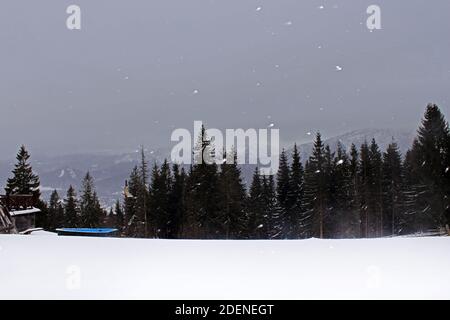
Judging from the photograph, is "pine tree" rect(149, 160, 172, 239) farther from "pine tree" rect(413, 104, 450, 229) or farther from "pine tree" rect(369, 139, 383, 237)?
"pine tree" rect(413, 104, 450, 229)

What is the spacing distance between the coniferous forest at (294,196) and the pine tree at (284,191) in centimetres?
10

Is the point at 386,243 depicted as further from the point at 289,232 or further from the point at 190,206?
the point at 289,232

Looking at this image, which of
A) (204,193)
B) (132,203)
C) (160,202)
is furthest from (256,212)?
(132,203)

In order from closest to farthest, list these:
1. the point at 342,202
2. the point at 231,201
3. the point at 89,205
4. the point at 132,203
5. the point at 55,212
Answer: the point at 231,201, the point at 342,202, the point at 132,203, the point at 89,205, the point at 55,212

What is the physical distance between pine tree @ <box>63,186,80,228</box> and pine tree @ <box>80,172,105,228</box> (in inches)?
42.7

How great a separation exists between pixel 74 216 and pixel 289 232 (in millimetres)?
25813

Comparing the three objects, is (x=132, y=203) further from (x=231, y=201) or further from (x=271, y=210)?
(x=271, y=210)

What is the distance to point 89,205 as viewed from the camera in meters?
50.2

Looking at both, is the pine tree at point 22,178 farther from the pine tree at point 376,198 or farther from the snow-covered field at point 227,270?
the snow-covered field at point 227,270

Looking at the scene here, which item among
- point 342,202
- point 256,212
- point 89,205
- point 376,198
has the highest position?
point 376,198

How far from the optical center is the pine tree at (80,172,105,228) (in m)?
49.1

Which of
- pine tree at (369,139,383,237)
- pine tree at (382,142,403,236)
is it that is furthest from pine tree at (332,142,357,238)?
pine tree at (382,142,403,236)

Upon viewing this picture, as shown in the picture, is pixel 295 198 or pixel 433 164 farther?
pixel 295 198

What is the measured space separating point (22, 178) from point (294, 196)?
2693cm
